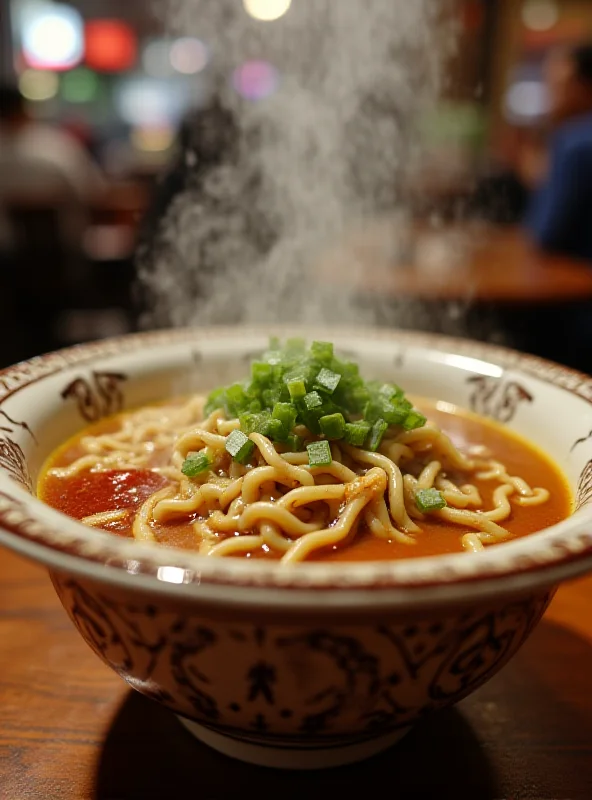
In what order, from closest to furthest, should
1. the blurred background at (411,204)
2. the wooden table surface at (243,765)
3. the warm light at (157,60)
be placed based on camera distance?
the wooden table surface at (243,765) < the blurred background at (411,204) < the warm light at (157,60)

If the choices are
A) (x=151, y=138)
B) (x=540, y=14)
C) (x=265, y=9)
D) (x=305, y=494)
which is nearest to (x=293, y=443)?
(x=305, y=494)

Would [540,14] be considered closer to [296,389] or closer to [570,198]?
[570,198]

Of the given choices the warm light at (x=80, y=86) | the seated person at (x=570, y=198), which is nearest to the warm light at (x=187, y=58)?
the warm light at (x=80, y=86)

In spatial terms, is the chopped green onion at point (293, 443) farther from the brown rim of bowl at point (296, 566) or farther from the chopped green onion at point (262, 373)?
the brown rim of bowl at point (296, 566)

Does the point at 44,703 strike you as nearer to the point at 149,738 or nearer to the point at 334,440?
the point at 149,738

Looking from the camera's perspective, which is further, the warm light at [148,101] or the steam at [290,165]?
the warm light at [148,101]

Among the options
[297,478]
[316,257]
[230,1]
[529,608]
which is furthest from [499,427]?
[230,1]

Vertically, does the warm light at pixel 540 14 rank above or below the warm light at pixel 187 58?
above
